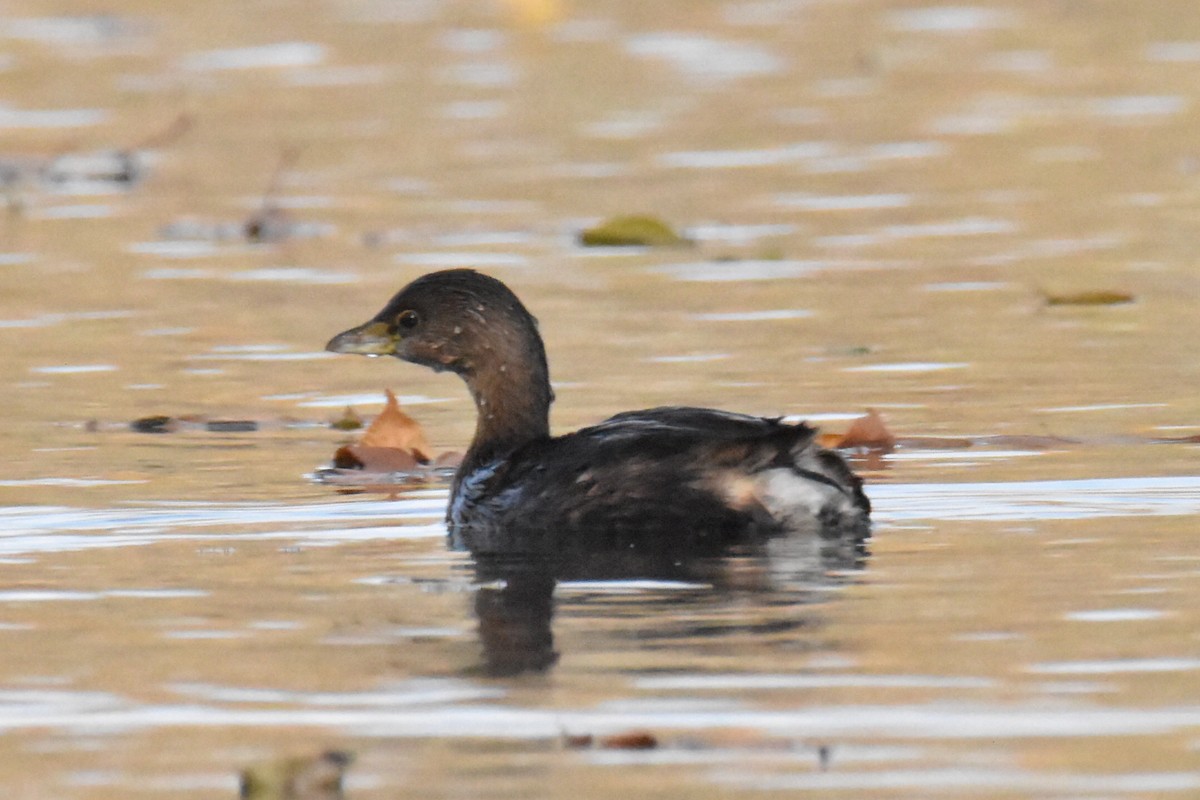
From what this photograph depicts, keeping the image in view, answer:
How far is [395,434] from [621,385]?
1989 mm

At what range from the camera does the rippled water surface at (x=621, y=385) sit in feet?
19.8

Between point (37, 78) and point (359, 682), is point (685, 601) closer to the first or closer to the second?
point (359, 682)

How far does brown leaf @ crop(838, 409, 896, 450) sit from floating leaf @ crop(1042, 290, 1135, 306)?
157 inches

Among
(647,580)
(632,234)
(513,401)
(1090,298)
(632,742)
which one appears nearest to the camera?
(632,742)

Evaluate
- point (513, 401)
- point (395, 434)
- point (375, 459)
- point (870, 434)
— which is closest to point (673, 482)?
point (513, 401)

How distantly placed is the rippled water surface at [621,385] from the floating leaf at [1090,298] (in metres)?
0.11

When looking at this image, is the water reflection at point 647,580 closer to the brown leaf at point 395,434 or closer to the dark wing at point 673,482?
the dark wing at point 673,482

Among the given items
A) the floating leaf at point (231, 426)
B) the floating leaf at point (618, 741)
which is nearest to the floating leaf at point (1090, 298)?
the floating leaf at point (231, 426)

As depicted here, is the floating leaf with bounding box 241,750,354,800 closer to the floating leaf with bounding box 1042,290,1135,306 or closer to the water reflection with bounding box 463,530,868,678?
the water reflection with bounding box 463,530,868,678

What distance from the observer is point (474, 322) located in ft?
32.2

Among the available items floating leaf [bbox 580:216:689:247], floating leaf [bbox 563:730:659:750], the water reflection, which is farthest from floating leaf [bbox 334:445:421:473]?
floating leaf [bbox 580:216:689:247]

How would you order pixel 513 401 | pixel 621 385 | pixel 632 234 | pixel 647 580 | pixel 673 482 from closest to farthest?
pixel 647 580
pixel 673 482
pixel 513 401
pixel 621 385
pixel 632 234

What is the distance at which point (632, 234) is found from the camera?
16797 mm

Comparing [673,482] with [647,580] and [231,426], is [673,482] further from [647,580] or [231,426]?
[231,426]
